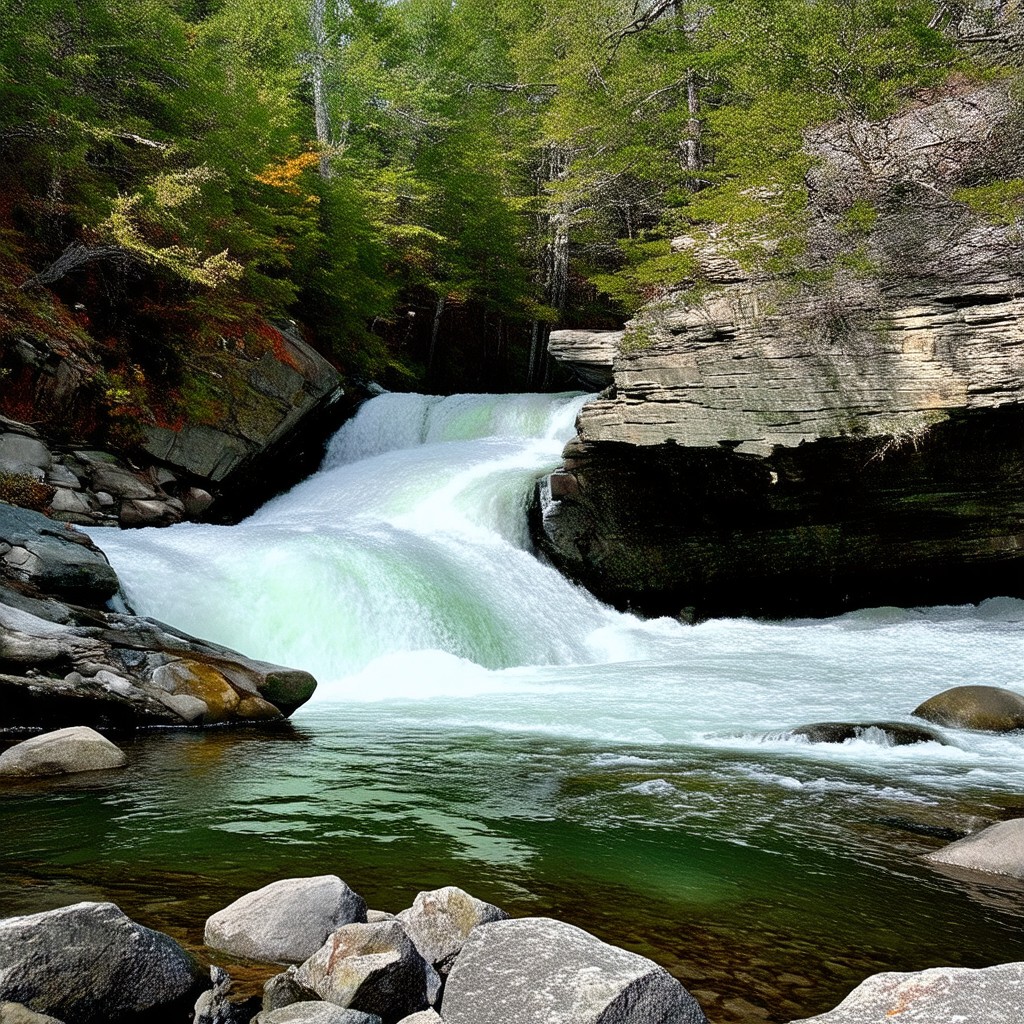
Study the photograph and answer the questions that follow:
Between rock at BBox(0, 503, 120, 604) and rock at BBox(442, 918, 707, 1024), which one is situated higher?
rock at BBox(0, 503, 120, 604)

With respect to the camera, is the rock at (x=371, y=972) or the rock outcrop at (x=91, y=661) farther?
the rock outcrop at (x=91, y=661)

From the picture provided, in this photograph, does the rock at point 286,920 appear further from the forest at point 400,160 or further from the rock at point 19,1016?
the forest at point 400,160

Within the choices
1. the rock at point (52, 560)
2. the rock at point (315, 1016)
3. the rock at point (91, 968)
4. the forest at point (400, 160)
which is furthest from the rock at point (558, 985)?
the forest at point (400, 160)

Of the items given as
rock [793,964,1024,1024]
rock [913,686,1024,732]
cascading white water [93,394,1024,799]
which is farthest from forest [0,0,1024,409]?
rock [793,964,1024,1024]

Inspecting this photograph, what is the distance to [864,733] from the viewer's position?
25.0 ft

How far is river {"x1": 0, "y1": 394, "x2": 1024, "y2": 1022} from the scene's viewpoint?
3.65m

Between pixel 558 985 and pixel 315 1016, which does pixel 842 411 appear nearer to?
pixel 558 985

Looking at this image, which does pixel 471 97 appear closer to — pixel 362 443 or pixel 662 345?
pixel 362 443

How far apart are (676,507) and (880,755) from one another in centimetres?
810

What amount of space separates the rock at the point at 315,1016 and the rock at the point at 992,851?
354 cm

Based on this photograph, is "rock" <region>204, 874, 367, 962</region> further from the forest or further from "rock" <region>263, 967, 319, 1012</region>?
the forest

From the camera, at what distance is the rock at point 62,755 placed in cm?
552

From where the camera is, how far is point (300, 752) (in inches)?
262

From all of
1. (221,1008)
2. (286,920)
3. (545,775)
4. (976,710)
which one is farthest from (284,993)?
(976,710)
